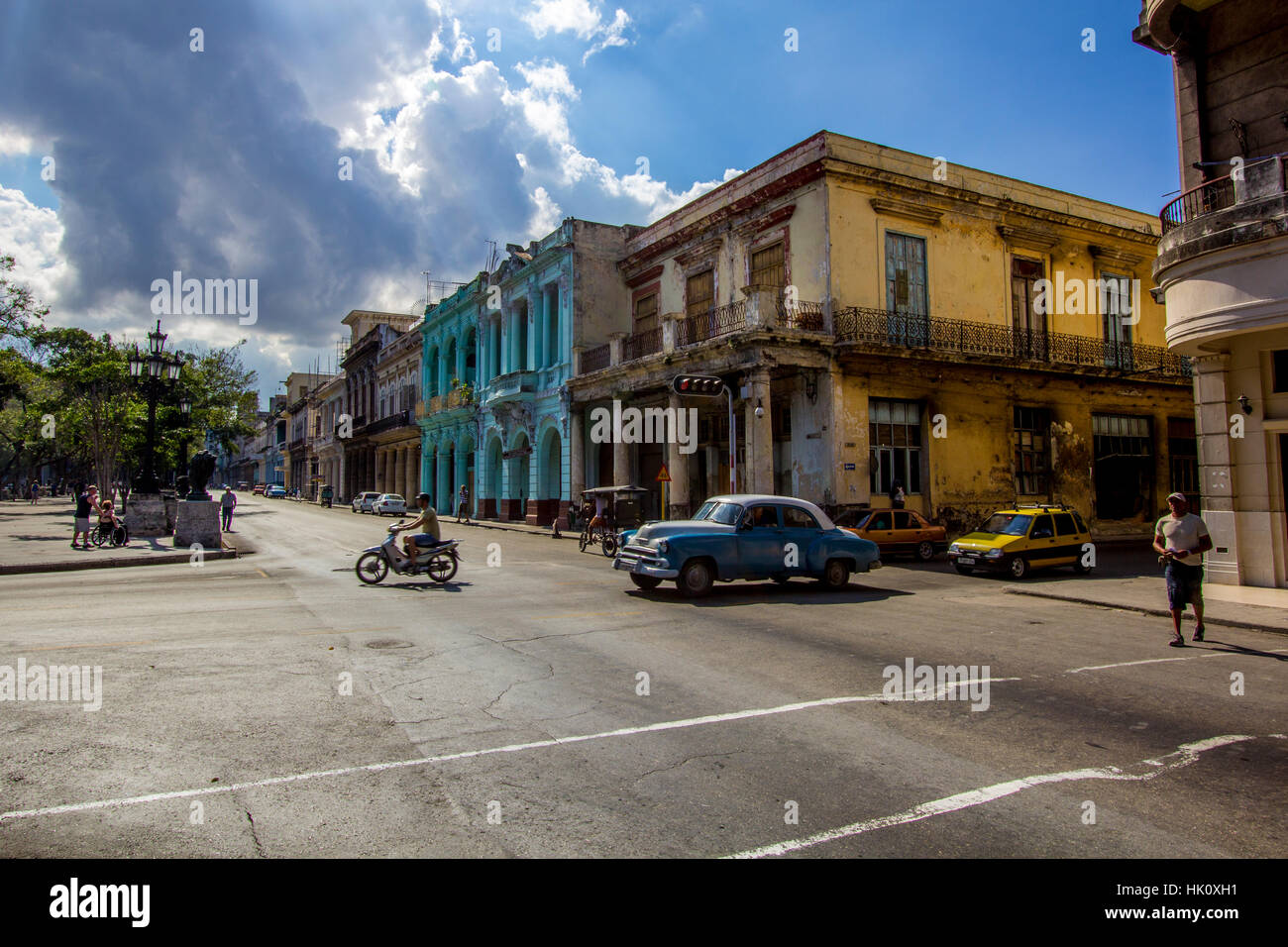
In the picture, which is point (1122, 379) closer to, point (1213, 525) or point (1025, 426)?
point (1025, 426)

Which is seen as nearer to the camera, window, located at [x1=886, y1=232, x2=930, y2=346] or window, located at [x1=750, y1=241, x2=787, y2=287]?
window, located at [x1=886, y1=232, x2=930, y2=346]

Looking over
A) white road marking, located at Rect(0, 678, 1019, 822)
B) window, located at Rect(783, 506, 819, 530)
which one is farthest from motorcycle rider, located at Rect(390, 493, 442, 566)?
white road marking, located at Rect(0, 678, 1019, 822)

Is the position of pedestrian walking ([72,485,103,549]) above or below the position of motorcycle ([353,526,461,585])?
above

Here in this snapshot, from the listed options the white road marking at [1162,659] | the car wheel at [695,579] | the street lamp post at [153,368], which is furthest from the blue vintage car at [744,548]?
the street lamp post at [153,368]

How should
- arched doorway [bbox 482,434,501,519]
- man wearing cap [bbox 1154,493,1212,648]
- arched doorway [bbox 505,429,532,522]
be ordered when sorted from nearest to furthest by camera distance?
1. man wearing cap [bbox 1154,493,1212,648]
2. arched doorway [bbox 505,429,532,522]
3. arched doorway [bbox 482,434,501,519]

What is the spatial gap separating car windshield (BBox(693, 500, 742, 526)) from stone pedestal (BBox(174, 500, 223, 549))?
1381 centimetres

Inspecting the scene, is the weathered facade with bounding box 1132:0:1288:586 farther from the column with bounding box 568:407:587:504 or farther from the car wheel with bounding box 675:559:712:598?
the column with bounding box 568:407:587:504

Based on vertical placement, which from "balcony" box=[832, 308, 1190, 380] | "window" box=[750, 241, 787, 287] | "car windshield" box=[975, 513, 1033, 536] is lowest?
"car windshield" box=[975, 513, 1033, 536]

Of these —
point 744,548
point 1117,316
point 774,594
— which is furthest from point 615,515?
point 1117,316

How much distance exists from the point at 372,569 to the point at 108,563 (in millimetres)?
6882

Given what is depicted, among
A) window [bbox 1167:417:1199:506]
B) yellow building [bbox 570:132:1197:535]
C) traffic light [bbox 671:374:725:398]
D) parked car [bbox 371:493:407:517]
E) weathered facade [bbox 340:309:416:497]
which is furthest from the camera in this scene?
weathered facade [bbox 340:309:416:497]

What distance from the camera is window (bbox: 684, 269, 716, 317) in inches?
1038

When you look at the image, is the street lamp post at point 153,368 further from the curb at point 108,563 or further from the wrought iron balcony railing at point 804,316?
the wrought iron balcony railing at point 804,316

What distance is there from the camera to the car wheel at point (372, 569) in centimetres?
1378
